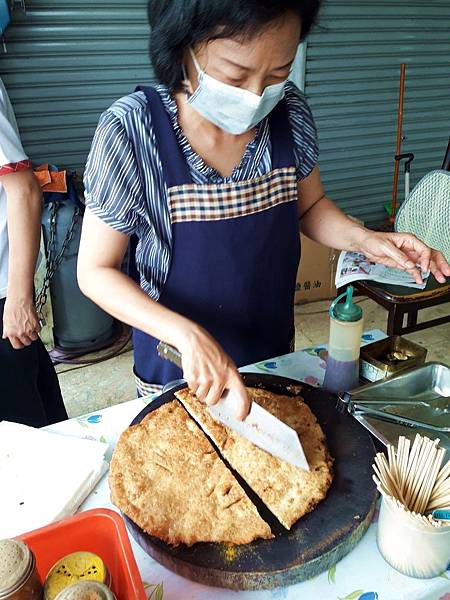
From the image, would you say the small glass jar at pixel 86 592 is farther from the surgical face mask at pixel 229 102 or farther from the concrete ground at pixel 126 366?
the concrete ground at pixel 126 366

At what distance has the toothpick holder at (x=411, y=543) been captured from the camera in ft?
2.87

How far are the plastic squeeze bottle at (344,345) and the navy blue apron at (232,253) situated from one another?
0.28 metres

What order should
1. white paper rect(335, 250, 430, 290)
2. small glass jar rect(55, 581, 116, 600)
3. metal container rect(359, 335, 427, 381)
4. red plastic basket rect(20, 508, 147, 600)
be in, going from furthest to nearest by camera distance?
white paper rect(335, 250, 430, 290)
metal container rect(359, 335, 427, 381)
red plastic basket rect(20, 508, 147, 600)
small glass jar rect(55, 581, 116, 600)

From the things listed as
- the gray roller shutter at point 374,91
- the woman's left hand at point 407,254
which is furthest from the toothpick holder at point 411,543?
the gray roller shutter at point 374,91

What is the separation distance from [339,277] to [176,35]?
4.33 ft

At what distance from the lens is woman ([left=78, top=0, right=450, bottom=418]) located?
111cm

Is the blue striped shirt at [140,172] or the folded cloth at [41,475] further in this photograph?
the blue striped shirt at [140,172]

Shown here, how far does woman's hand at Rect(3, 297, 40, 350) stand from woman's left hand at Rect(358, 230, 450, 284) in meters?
1.22

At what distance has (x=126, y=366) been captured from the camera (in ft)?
11.5

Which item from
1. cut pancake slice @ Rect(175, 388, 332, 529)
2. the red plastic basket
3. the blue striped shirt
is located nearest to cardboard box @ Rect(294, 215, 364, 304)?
the blue striped shirt

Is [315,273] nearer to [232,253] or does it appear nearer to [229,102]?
[232,253]

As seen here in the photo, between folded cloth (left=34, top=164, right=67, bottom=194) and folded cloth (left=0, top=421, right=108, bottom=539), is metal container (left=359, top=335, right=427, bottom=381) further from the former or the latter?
folded cloth (left=34, top=164, right=67, bottom=194)

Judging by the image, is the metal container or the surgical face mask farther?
the metal container

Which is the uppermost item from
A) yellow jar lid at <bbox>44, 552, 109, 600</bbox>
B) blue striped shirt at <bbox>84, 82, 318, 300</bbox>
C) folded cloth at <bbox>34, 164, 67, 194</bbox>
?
blue striped shirt at <bbox>84, 82, 318, 300</bbox>
